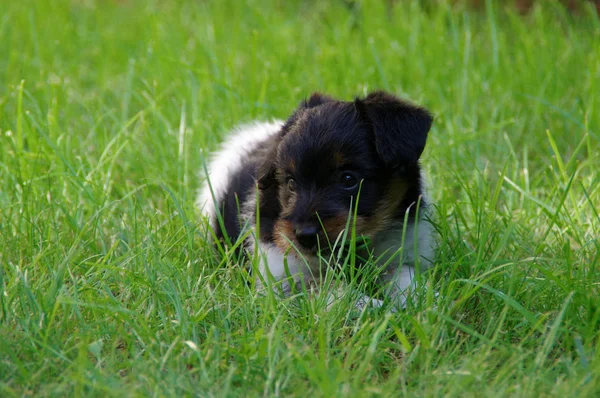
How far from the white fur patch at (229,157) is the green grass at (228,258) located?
0.14 meters

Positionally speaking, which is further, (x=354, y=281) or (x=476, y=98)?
(x=476, y=98)

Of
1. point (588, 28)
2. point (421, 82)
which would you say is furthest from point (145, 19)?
point (588, 28)

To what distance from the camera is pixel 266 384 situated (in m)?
2.49

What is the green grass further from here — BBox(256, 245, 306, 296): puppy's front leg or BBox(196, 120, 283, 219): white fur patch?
BBox(256, 245, 306, 296): puppy's front leg

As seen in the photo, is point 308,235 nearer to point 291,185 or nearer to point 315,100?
point 291,185

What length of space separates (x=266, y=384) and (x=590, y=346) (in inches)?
46.3

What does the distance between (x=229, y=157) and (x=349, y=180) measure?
4.16 feet

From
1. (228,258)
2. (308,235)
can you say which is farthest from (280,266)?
(308,235)

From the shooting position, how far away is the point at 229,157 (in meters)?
4.39

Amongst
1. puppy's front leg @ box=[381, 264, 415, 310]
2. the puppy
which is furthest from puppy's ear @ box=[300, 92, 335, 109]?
puppy's front leg @ box=[381, 264, 415, 310]

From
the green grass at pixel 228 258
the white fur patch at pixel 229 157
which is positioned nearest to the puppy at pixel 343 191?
the green grass at pixel 228 258

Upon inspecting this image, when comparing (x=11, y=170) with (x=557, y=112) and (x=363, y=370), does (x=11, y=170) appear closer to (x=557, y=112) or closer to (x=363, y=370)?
(x=363, y=370)

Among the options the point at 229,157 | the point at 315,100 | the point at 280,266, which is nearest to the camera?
the point at 280,266

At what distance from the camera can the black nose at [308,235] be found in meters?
3.12
